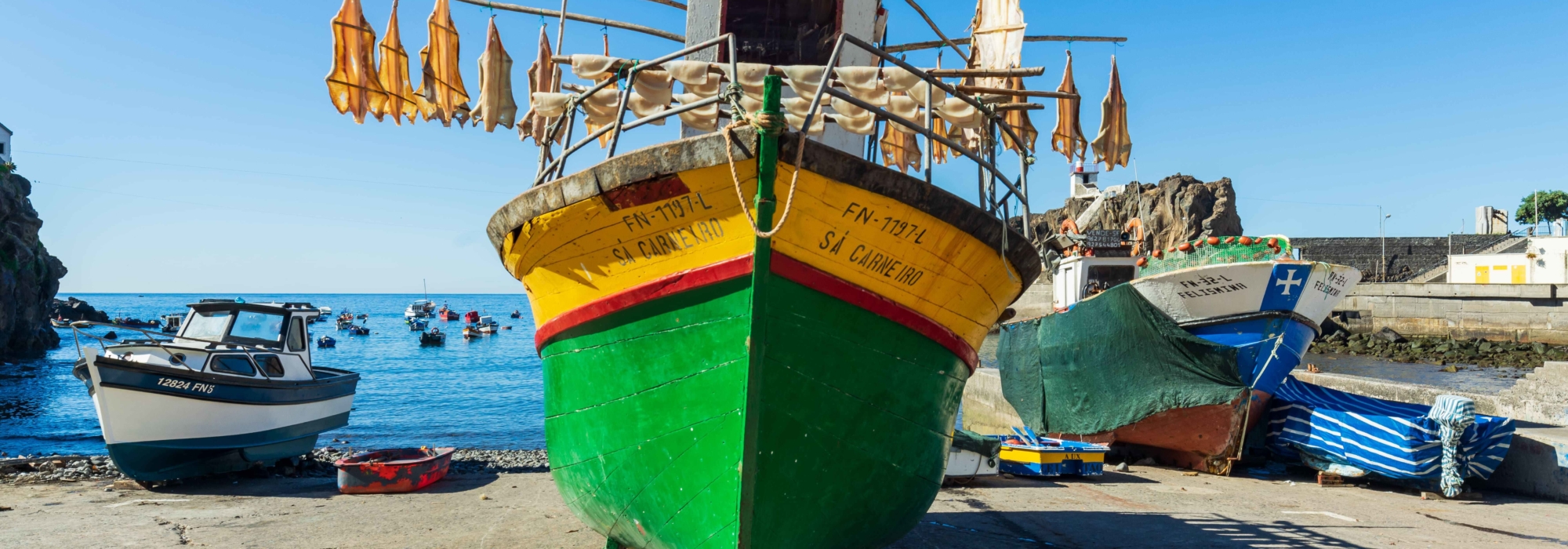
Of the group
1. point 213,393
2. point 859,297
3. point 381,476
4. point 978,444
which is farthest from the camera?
point 213,393

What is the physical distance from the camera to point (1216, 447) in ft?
35.8

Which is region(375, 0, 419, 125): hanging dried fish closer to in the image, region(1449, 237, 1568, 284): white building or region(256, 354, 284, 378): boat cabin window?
region(256, 354, 284, 378): boat cabin window

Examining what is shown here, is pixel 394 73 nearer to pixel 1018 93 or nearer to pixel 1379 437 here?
pixel 1018 93

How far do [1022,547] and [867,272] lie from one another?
3.32 meters

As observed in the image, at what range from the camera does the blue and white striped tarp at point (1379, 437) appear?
28.9 feet

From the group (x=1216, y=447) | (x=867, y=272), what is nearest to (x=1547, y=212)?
(x=1216, y=447)

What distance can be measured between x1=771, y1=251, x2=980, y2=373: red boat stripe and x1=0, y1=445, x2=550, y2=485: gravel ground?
6.63 meters

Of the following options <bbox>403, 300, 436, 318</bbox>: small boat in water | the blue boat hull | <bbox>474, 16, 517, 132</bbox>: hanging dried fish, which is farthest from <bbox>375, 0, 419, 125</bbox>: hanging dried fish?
<bbox>403, 300, 436, 318</bbox>: small boat in water

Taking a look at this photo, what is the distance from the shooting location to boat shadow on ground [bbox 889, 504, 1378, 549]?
266 inches

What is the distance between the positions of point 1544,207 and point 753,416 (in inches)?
3117

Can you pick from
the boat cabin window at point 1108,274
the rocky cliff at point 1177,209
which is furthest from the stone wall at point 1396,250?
the boat cabin window at point 1108,274

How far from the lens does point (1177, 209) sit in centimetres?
6156

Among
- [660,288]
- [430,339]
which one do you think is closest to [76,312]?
[430,339]

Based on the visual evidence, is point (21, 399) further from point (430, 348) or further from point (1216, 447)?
point (1216, 447)
